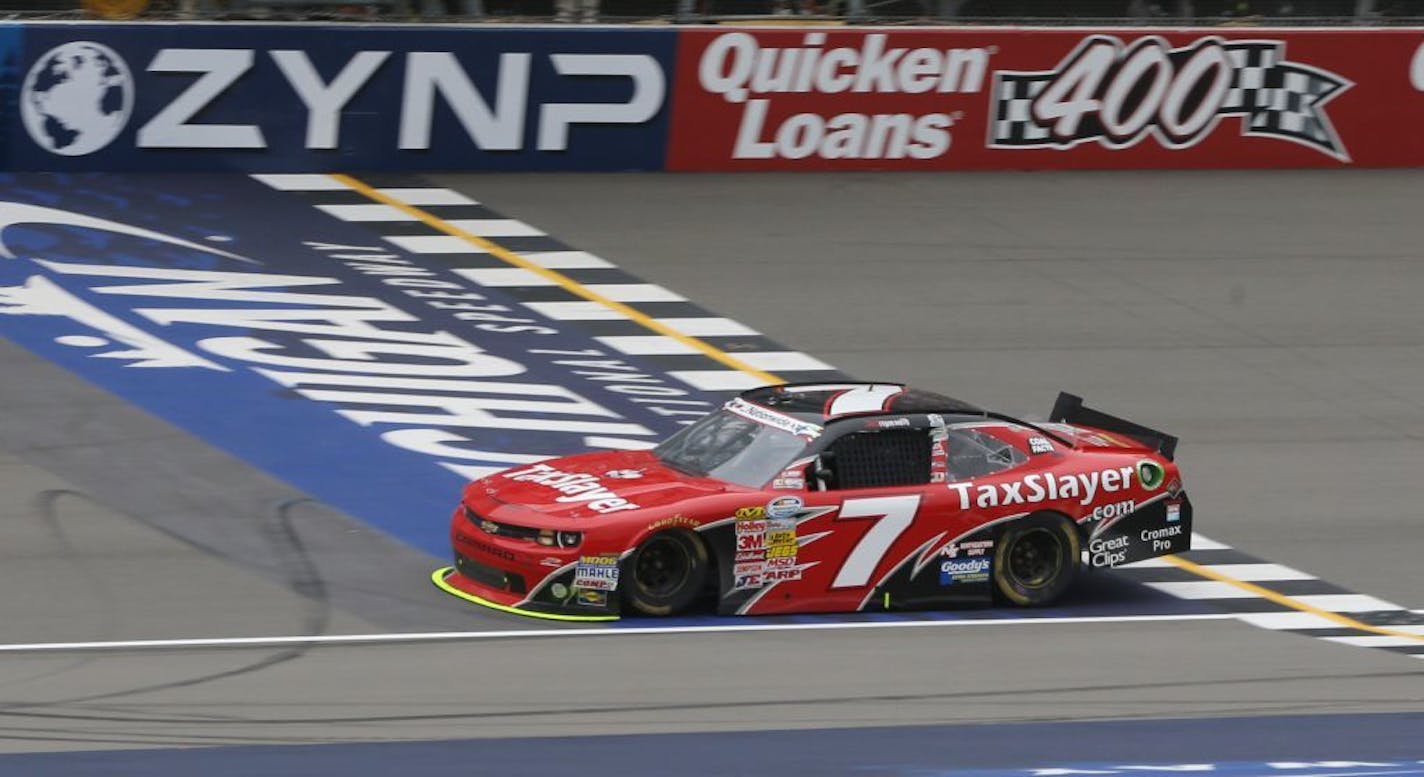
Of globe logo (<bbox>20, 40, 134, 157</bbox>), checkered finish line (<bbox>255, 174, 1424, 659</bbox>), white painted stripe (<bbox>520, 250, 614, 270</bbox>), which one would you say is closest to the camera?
checkered finish line (<bbox>255, 174, 1424, 659</bbox>)

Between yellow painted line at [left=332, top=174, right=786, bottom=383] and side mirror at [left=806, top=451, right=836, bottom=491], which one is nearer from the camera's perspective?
side mirror at [left=806, top=451, right=836, bottom=491]

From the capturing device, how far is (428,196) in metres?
19.7

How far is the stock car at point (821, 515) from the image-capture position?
35.7 feet

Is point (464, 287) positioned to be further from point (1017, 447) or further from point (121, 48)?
point (1017, 447)

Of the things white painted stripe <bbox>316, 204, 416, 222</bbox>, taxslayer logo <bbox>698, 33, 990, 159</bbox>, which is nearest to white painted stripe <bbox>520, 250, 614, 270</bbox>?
white painted stripe <bbox>316, 204, 416, 222</bbox>

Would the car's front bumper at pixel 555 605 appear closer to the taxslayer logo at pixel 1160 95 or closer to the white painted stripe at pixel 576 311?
the white painted stripe at pixel 576 311

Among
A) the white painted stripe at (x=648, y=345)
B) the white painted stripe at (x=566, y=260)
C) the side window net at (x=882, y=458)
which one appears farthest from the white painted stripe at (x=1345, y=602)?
the white painted stripe at (x=566, y=260)

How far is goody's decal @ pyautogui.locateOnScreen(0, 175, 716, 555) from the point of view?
14.2 m

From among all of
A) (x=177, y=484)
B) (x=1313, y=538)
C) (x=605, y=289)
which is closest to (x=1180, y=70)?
(x=605, y=289)

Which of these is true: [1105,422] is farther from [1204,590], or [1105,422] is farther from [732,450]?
[732,450]

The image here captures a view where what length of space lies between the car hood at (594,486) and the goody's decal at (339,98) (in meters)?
8.59

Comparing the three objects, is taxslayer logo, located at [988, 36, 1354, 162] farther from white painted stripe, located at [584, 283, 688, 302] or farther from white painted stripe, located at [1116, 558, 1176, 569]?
white painted stripe, located at [1116, 558, 1176, 569]

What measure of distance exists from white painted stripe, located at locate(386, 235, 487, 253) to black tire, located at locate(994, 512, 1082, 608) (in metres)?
8.02

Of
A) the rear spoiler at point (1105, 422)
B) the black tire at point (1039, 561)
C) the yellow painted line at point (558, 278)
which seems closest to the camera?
the black tire at point (1039, 561)
